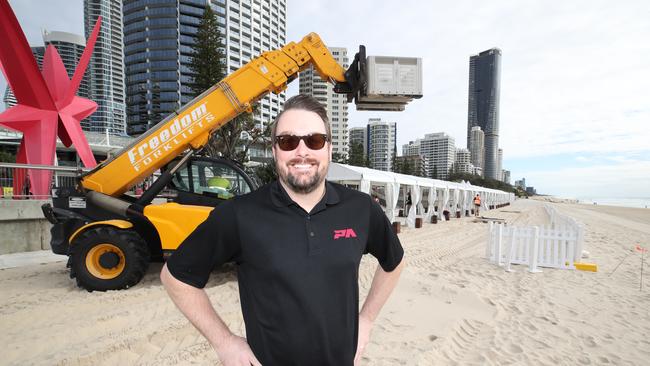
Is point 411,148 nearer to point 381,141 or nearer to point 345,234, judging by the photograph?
point 381,141

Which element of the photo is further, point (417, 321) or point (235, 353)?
point (417, 321)

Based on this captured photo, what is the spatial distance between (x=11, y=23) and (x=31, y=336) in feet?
35.4

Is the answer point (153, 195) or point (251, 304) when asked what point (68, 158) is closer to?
point (153, 195)

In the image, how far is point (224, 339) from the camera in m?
1.27

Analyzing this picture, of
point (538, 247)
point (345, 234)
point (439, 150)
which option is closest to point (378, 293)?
point (345, 234)

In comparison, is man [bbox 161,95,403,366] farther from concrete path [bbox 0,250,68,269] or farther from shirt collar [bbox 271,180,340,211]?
concrete path [bbox 0,250,68,269]

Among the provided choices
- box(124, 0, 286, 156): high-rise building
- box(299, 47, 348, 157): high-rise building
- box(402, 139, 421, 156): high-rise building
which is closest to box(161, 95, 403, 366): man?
box(124, 0, 286, 156): high-rise building

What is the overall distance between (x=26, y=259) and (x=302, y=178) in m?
8.65

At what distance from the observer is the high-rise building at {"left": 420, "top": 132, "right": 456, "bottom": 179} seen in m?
156

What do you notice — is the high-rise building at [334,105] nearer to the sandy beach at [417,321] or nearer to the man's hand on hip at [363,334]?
the sandy beach at [417,321]

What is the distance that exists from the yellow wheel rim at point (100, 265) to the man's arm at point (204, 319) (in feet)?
13.9

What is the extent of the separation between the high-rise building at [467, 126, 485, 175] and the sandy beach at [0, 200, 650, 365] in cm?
19325

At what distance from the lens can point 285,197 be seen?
4.24ft

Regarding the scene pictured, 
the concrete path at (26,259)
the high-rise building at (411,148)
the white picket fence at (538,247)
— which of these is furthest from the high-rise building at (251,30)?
the high-rise building at (411,148)
